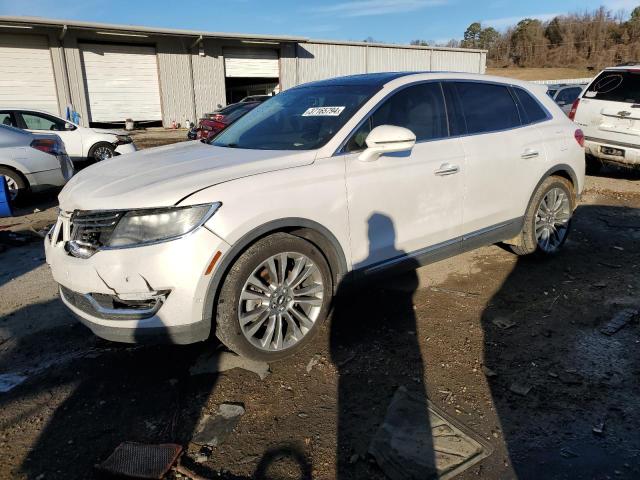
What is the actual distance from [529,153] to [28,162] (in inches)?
282

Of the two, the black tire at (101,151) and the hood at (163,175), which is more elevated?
the hood at (163,175)

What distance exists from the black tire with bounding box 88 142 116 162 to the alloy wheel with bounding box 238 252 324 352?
1015cm

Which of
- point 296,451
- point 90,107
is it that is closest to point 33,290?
point 296,451

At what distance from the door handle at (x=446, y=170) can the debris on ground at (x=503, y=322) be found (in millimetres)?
1183

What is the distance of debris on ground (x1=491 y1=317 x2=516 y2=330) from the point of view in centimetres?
374

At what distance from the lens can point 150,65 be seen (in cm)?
2428

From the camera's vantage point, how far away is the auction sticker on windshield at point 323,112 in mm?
3629

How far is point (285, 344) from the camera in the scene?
324 cm

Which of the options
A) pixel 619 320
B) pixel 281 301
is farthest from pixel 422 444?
pixel 619 320

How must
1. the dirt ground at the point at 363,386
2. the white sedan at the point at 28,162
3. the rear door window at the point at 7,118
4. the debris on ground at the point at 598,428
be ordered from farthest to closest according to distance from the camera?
1. the rear door window at the point at 7,118
2. the white sedan at the point at 28,162
3. the debris on ground at the point at 598,428
4. the dirt ground at the point at 363,386

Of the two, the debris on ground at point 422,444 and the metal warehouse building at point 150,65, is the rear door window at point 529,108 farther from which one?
the metal warehouse building at point 150,65

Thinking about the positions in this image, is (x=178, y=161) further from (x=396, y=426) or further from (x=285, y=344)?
(x=396, y=426)

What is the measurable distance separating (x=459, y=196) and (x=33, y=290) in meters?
3.89

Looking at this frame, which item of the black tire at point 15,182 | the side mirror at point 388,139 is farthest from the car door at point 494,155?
the black tire at point 15,182
